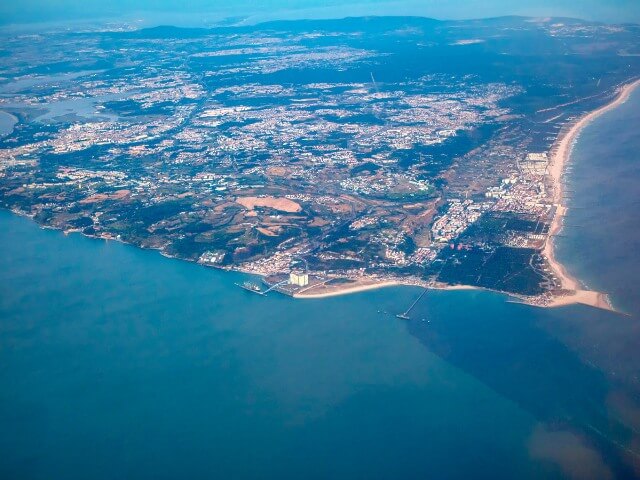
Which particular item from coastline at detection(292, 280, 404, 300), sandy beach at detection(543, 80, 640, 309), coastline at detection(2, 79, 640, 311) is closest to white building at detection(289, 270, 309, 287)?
coastline at detection(2, 79, 640, 311)

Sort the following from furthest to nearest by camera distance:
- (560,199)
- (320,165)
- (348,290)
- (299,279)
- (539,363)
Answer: (320,165) < (560,199) < (299,279) < (348,290) < (539,363)

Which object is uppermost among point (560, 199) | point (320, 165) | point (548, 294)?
point (548, 294)

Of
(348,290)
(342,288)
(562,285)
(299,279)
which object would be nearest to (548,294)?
(562,285)

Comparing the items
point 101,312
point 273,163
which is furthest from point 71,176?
point 101,312

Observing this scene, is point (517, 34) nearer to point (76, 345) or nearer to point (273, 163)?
point (273, 163)

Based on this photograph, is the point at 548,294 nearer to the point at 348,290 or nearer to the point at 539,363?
the point at 539,363

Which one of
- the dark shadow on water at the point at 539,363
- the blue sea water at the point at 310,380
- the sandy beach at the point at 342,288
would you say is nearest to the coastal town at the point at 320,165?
the sandy beach at the point at 342,288

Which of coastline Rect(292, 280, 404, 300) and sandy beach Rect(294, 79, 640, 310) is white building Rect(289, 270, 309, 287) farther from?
coastline Rect(292, 280, 404, 300)
